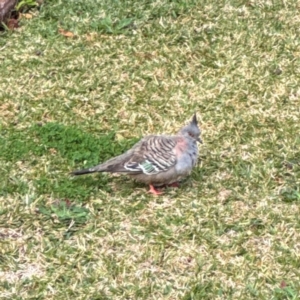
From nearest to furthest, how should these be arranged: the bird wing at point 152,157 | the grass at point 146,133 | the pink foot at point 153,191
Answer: the grass at point 146,133, the bird wing at point 152,157, the pink foot at point 153,191

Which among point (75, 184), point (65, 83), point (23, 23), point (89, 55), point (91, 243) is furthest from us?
point (23, 23)

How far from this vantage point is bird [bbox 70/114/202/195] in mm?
5613

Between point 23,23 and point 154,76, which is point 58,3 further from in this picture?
point 154,76

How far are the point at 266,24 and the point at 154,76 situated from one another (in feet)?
5.49

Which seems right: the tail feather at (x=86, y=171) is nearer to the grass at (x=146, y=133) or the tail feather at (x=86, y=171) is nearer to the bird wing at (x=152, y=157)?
the grass at (x=146, y=133)

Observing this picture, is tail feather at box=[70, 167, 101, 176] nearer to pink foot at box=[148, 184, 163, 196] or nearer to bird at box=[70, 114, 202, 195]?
bird at box=[70, 114, 202, 195]

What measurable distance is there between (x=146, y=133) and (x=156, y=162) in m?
0.93

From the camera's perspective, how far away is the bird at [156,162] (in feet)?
18.4

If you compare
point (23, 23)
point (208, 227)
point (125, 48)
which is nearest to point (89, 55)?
point (125, 48)

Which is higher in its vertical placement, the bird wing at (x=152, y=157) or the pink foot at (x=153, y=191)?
the bird wing at (x=152, y=157)

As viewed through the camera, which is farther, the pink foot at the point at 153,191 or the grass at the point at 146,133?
the pink foot at the point at 153,191

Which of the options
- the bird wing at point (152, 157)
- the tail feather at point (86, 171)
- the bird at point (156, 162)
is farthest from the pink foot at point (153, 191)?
the tail feather at point (86, 171)

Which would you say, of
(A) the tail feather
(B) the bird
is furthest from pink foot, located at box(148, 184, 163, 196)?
(A) the tail feather

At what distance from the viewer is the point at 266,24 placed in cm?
830
